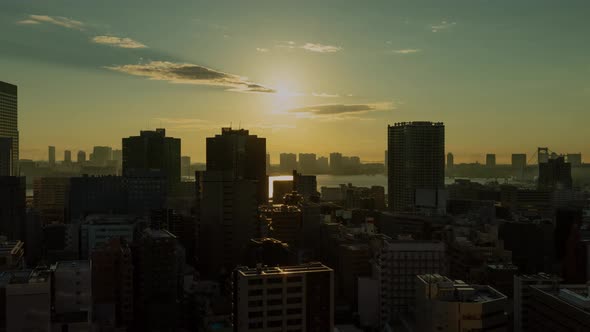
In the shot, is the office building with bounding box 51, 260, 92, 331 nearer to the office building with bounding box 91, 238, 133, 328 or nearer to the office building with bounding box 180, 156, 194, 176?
the office building with bounding box 91, 238, 133, 328

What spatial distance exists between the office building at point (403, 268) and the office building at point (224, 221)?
11.4m

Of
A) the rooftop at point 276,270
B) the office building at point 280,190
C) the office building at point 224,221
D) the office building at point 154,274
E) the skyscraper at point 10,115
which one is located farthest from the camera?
the skyscraper at point 10,115

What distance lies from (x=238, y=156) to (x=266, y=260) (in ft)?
157

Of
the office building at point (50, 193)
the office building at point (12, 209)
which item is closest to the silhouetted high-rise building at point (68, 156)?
the office building at point (50, 193)

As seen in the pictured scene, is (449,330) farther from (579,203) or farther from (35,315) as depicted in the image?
(579,203)

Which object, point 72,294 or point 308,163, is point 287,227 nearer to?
point 72,294

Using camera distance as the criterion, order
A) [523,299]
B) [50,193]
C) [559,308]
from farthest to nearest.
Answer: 1. [50,193]
2. [523,299]
3. [559,308]

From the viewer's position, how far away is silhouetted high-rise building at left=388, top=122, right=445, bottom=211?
247 ft

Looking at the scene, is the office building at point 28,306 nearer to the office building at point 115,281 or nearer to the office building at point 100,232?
the office building at point 115,281

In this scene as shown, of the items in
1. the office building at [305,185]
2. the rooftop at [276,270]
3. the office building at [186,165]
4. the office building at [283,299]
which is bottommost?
the office building at [283,299]

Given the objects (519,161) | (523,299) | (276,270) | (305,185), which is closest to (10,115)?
(305,185)

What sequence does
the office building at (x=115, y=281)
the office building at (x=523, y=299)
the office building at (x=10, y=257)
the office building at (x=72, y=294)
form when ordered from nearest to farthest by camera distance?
1. the office building at (x=72, y=294)
2. the office building at (x=523, y=299)
3. the office building at (x=115, y=281)
4. the office building at (x=10, y=257)

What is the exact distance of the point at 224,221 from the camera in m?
38.0

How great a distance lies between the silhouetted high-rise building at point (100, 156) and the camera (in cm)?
11578
